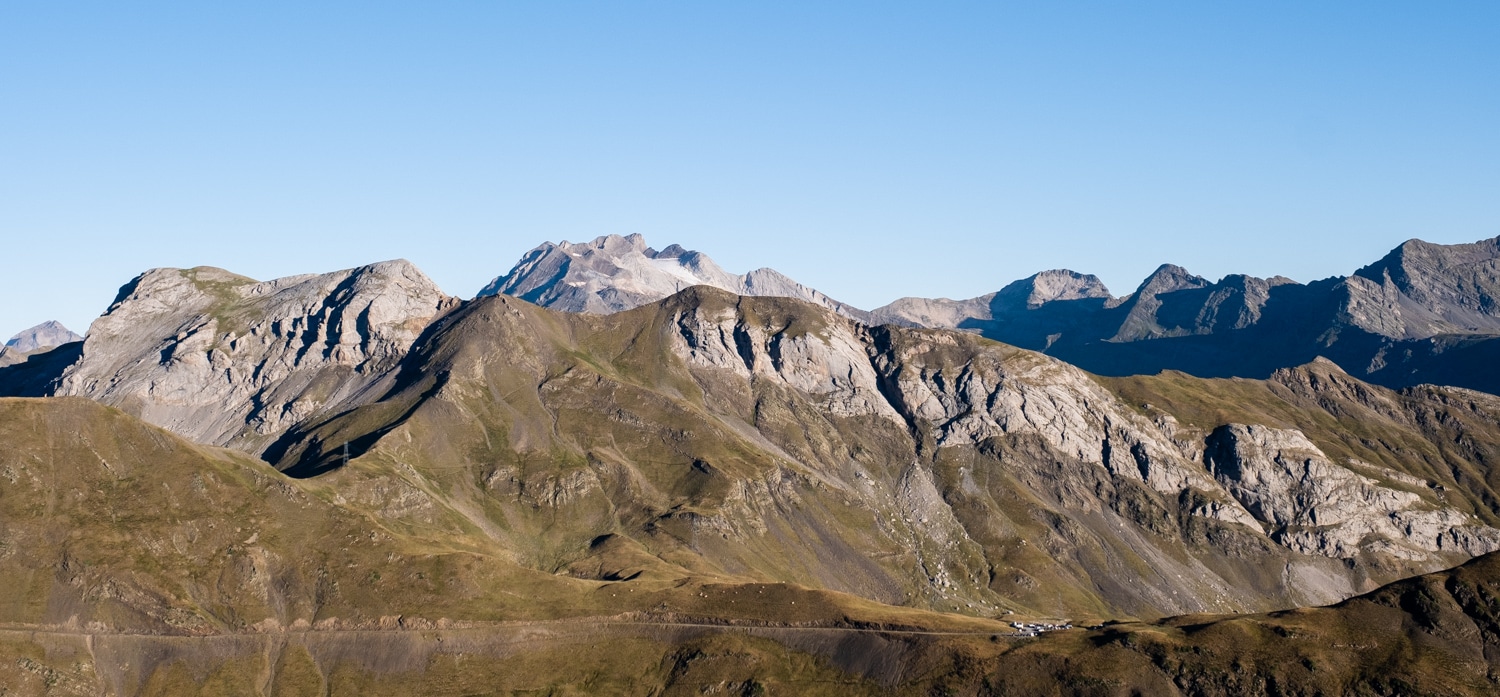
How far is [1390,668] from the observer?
196m

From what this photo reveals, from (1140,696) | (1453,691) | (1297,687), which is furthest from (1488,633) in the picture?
(1140,696)

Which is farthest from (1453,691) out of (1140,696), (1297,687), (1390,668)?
(1140,696)

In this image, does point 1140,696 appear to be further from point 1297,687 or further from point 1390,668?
point 1390,668

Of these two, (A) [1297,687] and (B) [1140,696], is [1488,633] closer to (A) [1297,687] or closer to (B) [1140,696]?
(A) [1297,687]

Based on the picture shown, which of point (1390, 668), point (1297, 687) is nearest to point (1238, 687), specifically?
point (1297, 687)

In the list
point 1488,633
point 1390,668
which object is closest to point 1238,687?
point 1390,668

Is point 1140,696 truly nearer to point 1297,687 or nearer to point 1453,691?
point 1297,687

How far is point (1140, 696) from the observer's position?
655ft

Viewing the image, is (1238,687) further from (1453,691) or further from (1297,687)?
(1453,691)

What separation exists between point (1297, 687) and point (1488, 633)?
111 feet

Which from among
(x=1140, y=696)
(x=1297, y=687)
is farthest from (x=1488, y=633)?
(x=1140, y=696)

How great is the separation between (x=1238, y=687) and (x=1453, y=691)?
100 feet

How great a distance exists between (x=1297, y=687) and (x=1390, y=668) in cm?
1518

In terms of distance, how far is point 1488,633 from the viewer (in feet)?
655
